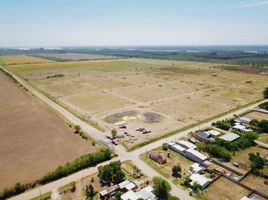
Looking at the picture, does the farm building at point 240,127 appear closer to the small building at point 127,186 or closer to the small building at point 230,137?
the small building at point 230,137

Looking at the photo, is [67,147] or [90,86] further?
[90,86]

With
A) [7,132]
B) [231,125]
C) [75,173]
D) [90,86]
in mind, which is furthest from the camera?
[90,86]

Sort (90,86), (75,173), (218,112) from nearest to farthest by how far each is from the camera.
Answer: (75,173), (218,112), (90,86)

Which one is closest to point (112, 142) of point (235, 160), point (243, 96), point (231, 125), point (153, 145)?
point (153, 145)

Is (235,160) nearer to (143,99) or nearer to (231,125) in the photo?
(231,125)

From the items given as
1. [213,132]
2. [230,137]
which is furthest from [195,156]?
[213,132]

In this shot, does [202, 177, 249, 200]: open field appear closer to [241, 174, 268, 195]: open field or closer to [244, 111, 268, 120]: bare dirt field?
[241, 174, 268, 195]: open field
